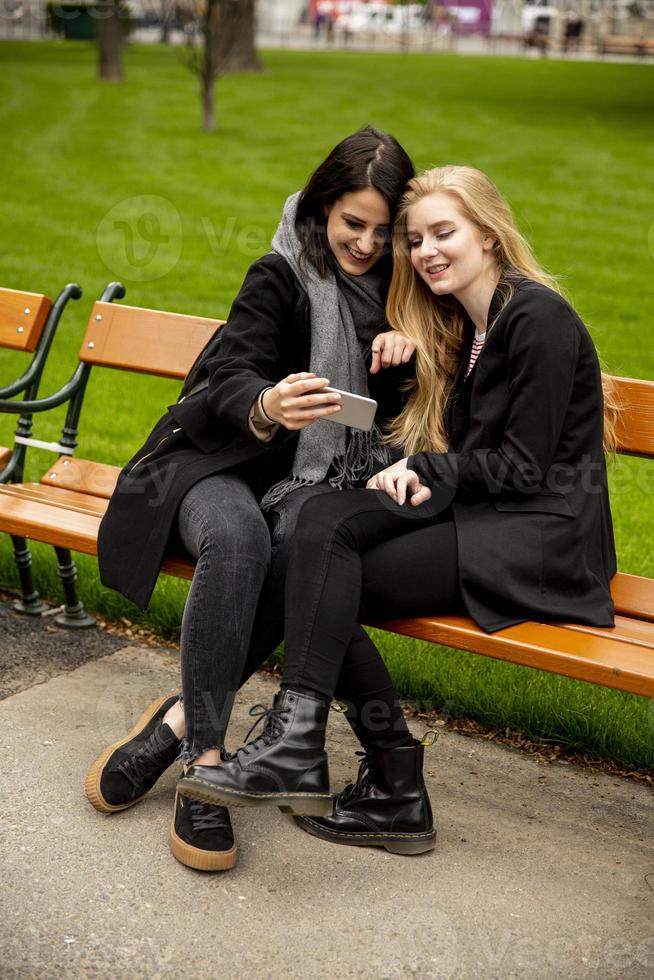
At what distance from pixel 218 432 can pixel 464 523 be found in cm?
72

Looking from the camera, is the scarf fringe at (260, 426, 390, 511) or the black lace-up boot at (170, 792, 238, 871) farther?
the scarf fringe at (260, 426, 390, 511)

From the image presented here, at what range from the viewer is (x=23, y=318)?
421 cm

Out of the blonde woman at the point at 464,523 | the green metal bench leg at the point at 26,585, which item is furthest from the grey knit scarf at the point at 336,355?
the green metal bench leg at the point at 26,585

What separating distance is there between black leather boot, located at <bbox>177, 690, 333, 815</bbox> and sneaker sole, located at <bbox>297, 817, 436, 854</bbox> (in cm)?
32

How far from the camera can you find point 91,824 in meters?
2.97

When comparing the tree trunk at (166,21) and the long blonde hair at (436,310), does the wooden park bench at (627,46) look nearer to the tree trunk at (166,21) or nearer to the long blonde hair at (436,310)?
the tree trunk at (166,21)

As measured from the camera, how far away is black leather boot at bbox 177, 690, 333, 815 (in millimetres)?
2617

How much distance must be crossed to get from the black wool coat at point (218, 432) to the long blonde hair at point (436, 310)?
0.43 feet

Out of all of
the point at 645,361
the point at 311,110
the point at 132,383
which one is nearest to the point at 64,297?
the point at 132,383

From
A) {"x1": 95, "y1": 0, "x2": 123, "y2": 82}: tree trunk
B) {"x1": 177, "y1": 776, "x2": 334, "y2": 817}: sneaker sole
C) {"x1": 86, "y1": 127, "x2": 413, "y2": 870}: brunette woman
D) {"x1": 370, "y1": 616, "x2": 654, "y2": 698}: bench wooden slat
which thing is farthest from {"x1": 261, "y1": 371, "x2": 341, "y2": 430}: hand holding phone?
{"x1": 95, "y1": 0, "x2": 123, "y2": 82}: tree trunk

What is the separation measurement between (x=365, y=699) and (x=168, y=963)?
2.41ft

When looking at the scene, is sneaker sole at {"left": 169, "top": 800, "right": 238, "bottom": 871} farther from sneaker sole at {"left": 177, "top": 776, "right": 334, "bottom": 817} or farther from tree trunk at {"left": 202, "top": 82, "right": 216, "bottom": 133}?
tree trunk at {"left": 202, "top": 82, "right": 216, "bottom": 133}

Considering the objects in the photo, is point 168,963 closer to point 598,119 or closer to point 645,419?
point 645,419

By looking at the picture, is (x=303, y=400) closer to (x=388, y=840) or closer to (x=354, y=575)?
(x=354, y=575)
